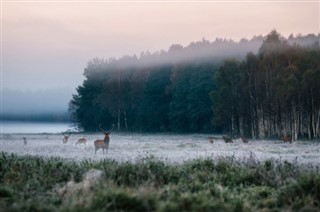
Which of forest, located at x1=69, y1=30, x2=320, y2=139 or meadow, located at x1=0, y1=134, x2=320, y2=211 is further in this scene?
forest, located at x1=69, y1=30, x2=320, y2=139

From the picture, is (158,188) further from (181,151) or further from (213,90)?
(213,90)

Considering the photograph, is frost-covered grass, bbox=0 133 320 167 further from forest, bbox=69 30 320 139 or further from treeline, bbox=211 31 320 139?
forest, bbox=69 30 320 139

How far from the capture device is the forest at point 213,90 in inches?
2205

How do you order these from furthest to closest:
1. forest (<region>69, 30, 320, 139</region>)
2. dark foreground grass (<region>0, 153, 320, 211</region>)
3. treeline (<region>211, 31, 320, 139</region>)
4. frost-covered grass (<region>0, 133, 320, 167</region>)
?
forest (<region>69, 30, 320, 139</region>) → treeline (<region>211, 31, 320, 139</region>) → frost-covered grass (<region>0, 133, 320, 167</region>) → dark foreground grass (<region>0, 153, 320, 211</region>)

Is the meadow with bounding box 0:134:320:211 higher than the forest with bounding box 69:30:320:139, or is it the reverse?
the forest with bounding box 69:30:320:139

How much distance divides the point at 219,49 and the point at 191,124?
19054mm

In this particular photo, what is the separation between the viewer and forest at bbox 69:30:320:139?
5600 centimetres

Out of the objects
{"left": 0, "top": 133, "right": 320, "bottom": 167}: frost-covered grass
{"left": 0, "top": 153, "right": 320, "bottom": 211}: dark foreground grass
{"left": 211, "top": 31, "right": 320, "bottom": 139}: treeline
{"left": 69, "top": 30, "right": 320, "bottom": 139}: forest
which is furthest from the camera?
{"left": 69, "top": 30, "right": 320, "bottom": 139}: forest

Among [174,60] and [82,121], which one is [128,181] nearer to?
[174,60]

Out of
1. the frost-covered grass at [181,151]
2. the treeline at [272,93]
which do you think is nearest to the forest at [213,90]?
the treeline at [272,93]

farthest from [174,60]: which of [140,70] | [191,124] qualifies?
[191,124]

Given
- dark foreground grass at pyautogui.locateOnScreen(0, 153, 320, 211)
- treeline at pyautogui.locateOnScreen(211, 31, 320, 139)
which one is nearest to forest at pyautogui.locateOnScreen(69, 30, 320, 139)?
treeline at pyautogui.locateOnScreen(211, 31, 320, 139)

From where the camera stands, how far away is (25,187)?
12.4 metres

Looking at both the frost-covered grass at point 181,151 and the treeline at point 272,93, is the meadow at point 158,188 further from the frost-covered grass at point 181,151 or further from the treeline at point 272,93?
the treeline at point 272,93
